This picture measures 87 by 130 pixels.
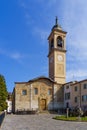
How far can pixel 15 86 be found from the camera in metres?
56.8

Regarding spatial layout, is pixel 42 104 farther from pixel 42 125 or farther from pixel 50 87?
pixel 42 125

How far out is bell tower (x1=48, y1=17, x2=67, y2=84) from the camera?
61716 mm

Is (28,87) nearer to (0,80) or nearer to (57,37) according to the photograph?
(0,80)

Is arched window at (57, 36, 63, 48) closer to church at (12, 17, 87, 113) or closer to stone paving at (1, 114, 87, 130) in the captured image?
church at (12, 17, 87, 113)

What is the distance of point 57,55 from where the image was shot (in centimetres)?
6247

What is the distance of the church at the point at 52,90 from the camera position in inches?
2220

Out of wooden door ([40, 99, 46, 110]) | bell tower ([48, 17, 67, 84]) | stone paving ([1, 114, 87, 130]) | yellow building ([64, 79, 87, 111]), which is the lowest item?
stone paving ([1, 114, 87, 130])

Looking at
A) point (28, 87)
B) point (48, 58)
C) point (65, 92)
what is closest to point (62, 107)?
point (65, 92)

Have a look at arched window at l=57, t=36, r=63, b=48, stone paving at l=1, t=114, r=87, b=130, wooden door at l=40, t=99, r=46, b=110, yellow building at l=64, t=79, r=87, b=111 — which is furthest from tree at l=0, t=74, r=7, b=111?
stone paving at l=1, t=114, r=87, b=130

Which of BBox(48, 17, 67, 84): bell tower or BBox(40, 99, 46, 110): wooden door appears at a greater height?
BBox(48, 17, 67, 84): bell tower

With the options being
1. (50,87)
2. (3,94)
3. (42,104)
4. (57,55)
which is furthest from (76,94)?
(3,94)

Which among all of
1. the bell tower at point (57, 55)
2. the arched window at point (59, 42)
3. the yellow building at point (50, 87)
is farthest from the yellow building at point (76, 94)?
the arched window at point (59, 42)

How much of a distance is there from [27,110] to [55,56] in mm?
15193

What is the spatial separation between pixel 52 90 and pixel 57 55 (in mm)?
8684
